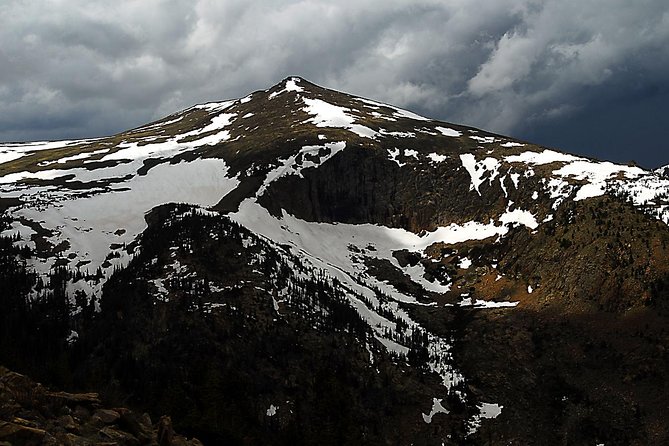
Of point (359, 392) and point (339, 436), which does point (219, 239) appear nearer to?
point (359, 392)

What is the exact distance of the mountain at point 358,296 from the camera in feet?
187

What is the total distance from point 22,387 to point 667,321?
73.3 meters

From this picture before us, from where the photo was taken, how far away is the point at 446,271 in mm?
100250

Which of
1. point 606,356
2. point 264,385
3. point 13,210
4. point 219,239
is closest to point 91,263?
point 219,239

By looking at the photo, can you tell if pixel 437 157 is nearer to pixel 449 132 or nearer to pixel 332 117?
pixel 449 132

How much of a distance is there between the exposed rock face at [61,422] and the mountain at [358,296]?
15459 mm

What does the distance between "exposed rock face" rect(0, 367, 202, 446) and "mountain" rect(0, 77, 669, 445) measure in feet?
50.7

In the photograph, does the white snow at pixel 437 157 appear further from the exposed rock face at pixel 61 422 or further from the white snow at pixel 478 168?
the exposed rock face at pixel 61 422

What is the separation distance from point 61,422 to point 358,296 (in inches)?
2823

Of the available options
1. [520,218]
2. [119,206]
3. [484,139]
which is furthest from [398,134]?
[119,206]

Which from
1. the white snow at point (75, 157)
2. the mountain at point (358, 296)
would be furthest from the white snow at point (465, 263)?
the white snow at point (75, 157)

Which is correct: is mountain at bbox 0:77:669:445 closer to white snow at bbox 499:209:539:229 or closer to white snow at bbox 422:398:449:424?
white snow at bbox 422:398:449:424

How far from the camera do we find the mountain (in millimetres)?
57000

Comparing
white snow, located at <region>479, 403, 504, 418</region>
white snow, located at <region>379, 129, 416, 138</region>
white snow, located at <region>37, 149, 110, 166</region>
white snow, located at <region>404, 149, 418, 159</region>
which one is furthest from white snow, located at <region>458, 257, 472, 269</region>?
white snow, located at <region>37, 149, 110, 166</region>
